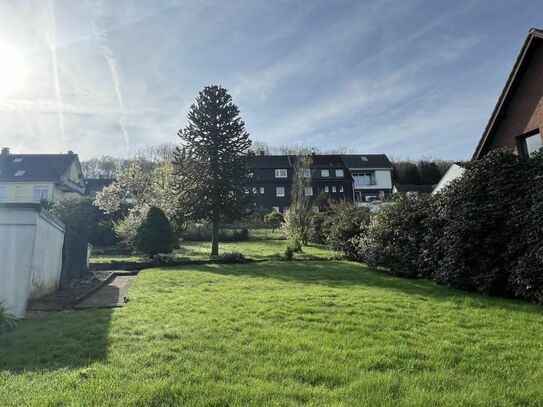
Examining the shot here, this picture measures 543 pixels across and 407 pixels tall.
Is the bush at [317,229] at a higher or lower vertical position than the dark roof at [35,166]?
lower

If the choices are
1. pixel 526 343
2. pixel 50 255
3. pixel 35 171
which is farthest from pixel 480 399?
pixel 35 171

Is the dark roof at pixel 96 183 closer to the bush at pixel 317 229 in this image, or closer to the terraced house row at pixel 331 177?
the terraced house row at pixel 331 177

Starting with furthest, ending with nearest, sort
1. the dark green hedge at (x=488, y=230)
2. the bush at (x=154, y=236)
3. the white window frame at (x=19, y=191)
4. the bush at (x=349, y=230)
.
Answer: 1. the white window frame at (x=19, y=191)
2. the bush at (x=154, y=236)
3. the bush at (x=349, y=230)
4. the dark green hedge at (x=488, y=230)

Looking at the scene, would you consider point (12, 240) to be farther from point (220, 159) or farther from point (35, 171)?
point (35, 171)

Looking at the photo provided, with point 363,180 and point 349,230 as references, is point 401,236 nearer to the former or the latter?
point 349,230

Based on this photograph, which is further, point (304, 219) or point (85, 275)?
point (304, 219)

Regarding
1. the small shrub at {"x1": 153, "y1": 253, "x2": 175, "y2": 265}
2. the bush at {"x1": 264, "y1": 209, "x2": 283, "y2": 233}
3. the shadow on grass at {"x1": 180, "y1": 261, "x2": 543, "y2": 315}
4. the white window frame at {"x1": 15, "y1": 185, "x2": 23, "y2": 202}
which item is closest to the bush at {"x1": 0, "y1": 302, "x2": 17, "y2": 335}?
the shadow on grass at {"x1": 180, "y1": 261, "x2": 543, "y2": 315}

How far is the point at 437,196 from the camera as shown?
34.4 feet

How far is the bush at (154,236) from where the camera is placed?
58.0ft

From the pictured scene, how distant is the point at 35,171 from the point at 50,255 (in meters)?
38.2

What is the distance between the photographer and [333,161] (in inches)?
2029

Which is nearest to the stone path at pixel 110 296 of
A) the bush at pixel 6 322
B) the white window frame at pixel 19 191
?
the bush at pixel 6 322

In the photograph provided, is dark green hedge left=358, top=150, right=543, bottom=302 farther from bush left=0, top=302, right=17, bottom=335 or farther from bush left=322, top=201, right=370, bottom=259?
bush left=0, top=302, right=17, bottom=335

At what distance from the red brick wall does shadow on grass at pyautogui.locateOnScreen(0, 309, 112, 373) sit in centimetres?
1460
